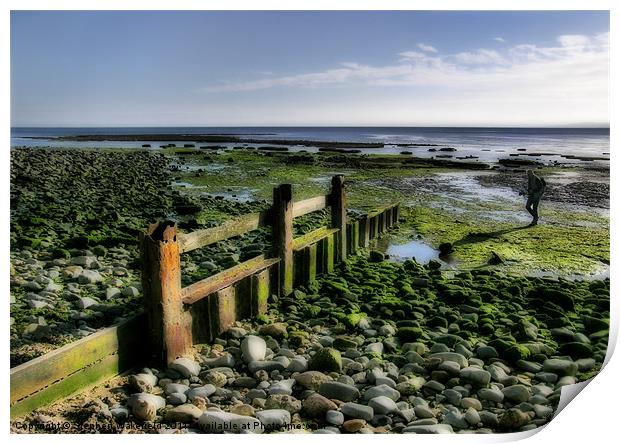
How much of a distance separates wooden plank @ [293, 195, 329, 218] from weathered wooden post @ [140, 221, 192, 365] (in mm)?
2474

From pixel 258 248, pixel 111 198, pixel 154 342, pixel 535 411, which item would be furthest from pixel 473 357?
pixel 111 198

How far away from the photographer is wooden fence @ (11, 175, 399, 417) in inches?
141

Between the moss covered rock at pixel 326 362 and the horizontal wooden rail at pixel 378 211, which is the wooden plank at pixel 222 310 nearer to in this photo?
the moss covered rock at pixel 326 362

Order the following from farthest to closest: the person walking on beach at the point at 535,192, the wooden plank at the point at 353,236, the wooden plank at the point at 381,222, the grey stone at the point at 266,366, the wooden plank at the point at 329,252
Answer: the person walking on beach at the point at 535,192 → the wooden plank at the point at 381,222 → the wooden plank at the point at 353,236 → the wooden plank at the point at 329,252 → the grey stone at the point at 266,366

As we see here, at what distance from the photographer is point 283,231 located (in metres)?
6.17

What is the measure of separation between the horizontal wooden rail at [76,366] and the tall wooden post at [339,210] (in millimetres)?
4358

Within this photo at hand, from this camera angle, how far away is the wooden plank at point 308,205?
6.63 metres

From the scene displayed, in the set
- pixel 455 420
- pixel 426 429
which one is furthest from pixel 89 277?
pixel 455 420

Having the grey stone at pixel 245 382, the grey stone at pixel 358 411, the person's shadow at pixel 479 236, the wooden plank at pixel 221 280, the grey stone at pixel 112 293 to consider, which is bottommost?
the grey stone at pixel 358 411

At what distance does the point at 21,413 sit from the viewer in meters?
3.48

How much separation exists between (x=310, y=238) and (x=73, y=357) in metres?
4.13

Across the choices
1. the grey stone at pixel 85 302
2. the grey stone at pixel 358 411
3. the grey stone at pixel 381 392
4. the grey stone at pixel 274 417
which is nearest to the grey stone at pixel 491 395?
the grey stone at pixel 381 392

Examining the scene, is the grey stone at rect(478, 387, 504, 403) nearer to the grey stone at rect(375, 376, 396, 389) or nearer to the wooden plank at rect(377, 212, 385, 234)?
the grey stone at rect(375, 376, 396, 389)

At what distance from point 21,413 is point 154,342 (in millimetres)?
1062
